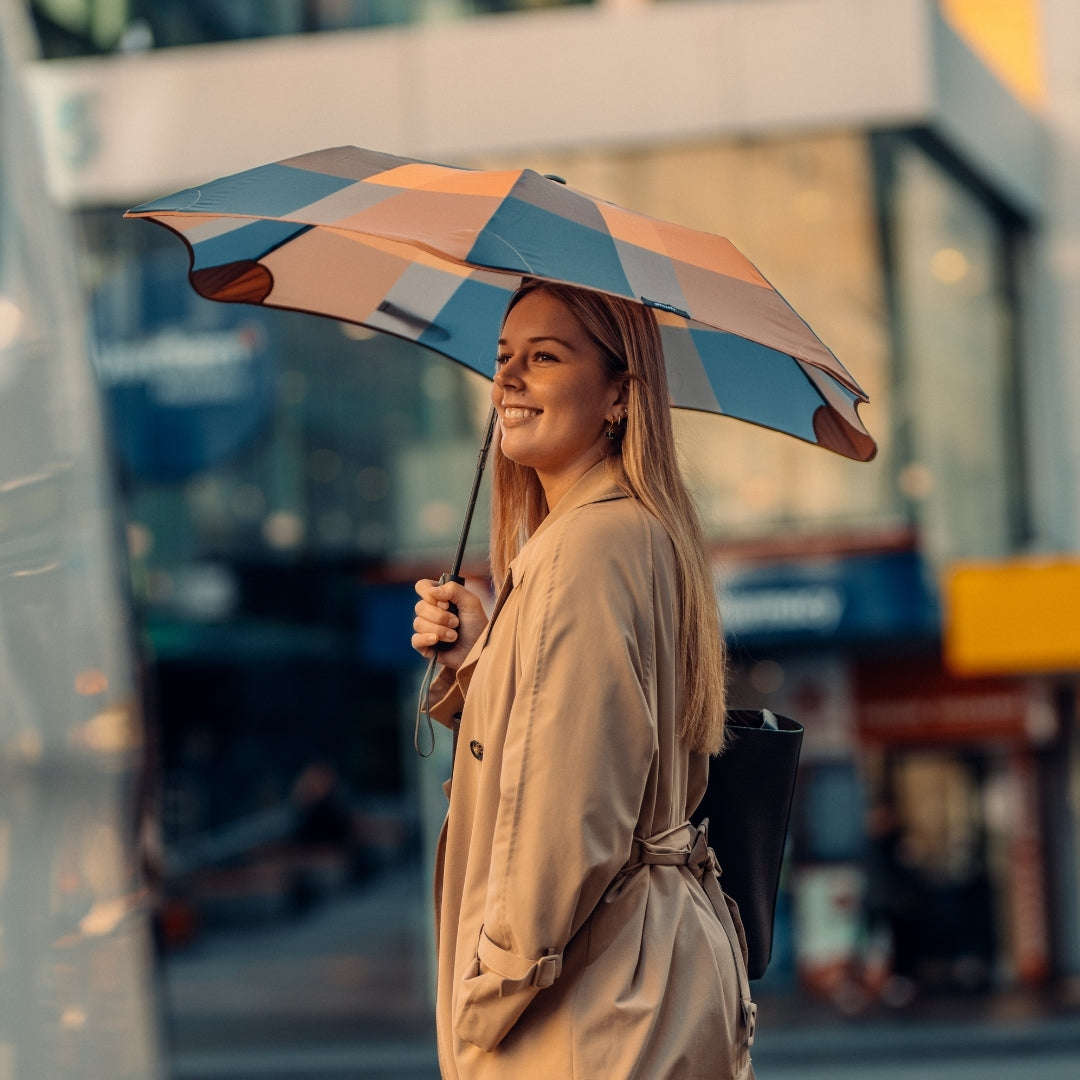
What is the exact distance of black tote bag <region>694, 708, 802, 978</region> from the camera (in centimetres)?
252

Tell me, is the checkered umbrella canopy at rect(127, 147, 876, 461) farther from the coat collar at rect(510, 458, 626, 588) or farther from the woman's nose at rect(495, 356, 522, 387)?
the coat collar at rect(510, 458, 626, 588)

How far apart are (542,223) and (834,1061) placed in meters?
10.5

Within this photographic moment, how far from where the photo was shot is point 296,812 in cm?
2358

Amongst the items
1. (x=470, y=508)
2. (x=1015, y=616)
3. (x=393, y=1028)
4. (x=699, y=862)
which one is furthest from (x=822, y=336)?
(x=699, y=862)

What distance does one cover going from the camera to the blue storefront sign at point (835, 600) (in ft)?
45.1

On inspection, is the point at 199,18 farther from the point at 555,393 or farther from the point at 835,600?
the point at 555,393

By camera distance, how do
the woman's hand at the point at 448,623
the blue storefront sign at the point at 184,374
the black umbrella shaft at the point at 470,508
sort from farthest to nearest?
1. the blue storefront sign at the point at 184,374
2. the black umbrella shaft at the point at 470,508
3. the woman's hand at the point at 448,623

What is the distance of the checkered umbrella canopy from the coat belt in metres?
0.72

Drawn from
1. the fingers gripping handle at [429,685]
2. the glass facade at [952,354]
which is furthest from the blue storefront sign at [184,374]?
the fingers gripping handle at [429,685]

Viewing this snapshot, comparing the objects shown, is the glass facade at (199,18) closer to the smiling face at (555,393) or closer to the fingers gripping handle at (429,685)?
the fingers gripping handle at (429,685)

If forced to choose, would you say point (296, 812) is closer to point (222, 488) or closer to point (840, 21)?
point (222, 488)

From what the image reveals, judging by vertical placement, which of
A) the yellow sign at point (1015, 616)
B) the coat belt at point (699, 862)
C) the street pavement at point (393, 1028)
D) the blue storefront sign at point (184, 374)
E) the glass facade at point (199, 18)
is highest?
the glass facade at point (199, 18)

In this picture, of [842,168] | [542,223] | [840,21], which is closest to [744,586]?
[842,168]

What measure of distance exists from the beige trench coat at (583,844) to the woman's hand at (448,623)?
0.39 metres
